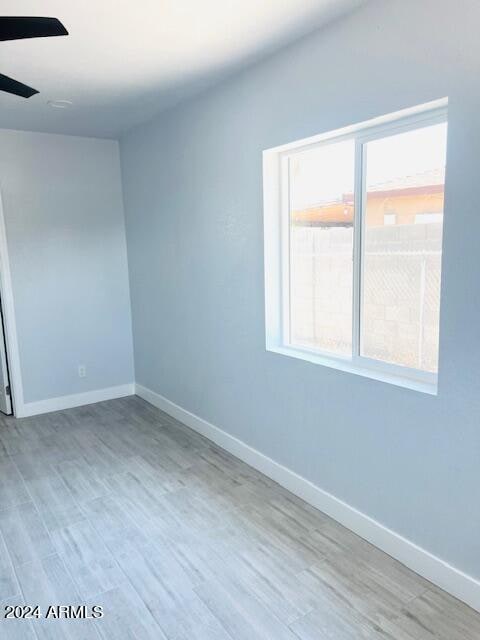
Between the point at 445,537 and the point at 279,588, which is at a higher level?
the point at 445,537

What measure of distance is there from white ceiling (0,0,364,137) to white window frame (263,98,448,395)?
1.71 feet

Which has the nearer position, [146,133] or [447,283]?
[447,283]

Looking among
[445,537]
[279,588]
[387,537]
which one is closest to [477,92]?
[445,537]

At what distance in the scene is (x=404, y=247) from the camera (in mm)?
2090

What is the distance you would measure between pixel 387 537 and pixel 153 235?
→ 2931mm

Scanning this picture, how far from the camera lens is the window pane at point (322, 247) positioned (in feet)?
7.83

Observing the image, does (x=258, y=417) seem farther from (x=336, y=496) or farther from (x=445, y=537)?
(x=445, y=537)

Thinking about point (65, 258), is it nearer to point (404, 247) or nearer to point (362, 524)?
point (404, 247)

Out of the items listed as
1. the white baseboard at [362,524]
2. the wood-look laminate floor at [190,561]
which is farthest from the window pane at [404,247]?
the wood-look laminate floor at [190,561]

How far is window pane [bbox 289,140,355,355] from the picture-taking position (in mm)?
2387

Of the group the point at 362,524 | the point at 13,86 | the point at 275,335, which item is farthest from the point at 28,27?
the point at 362,524

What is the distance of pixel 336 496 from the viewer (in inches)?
96.0

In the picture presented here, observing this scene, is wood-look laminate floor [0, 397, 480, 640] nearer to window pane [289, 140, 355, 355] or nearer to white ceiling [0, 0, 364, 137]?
window pane [289, 140, 355, 355]

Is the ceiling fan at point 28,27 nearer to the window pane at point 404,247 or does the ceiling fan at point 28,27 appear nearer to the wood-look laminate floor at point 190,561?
the window pane at point 404,247
